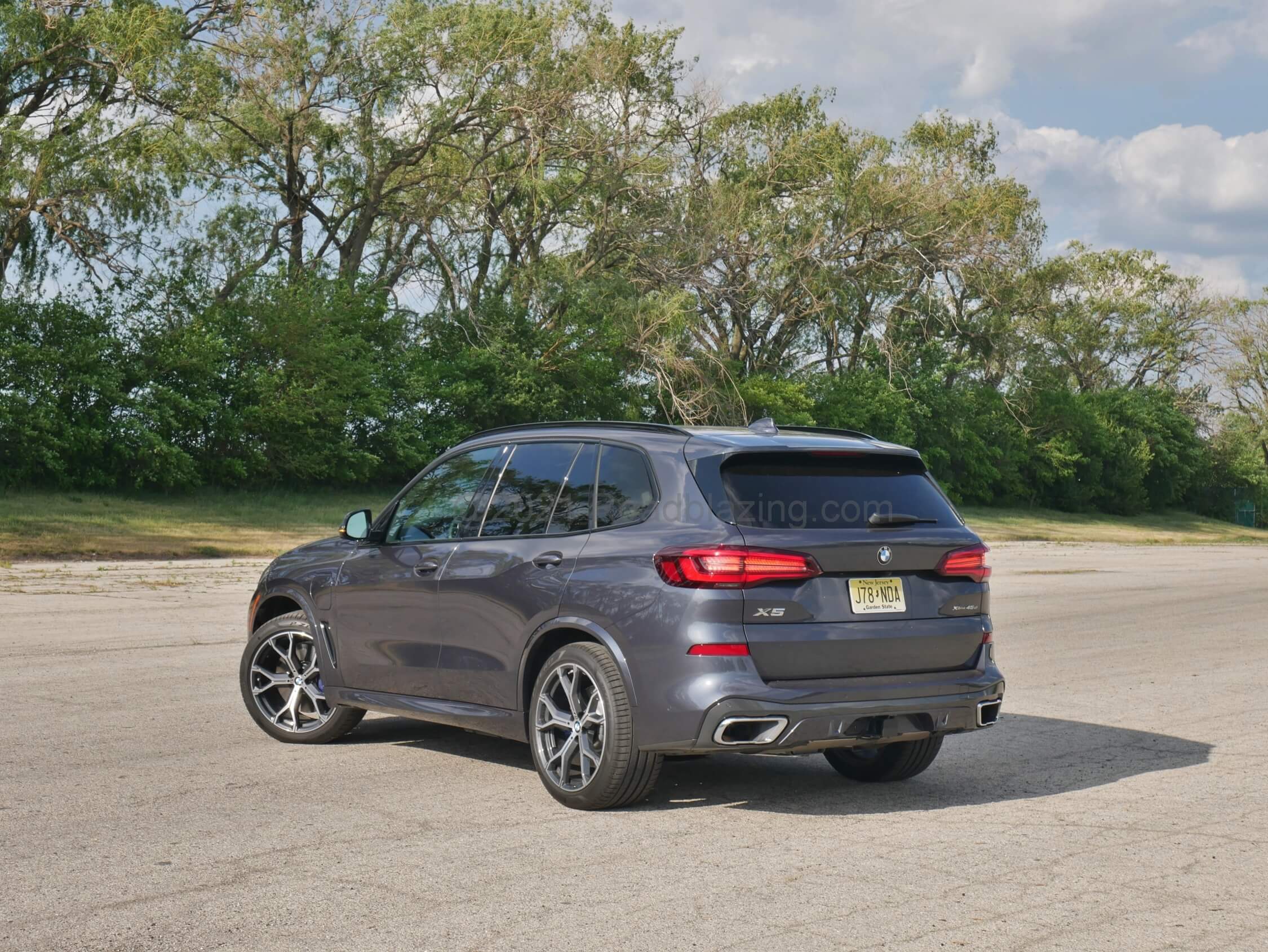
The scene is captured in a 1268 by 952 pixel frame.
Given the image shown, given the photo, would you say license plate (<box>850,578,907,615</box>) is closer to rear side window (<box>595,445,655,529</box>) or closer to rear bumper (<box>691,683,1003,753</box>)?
rear bumper (<box>691,683,1003,753</box>)

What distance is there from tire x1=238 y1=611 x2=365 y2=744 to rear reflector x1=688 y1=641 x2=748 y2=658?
2769 mm

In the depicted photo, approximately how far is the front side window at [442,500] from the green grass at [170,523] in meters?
17.9

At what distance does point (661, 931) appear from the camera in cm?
480

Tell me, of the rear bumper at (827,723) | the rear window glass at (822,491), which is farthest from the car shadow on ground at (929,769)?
the rear window glass at (822,491)

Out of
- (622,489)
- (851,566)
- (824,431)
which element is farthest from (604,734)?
(824,431)

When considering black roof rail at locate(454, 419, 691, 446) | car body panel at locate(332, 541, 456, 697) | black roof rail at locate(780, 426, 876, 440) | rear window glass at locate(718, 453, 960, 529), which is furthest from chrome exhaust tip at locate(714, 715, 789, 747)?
car body panel at locate(332, 541, 456, 697)

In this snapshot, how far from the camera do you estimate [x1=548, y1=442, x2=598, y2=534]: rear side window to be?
22.9ft

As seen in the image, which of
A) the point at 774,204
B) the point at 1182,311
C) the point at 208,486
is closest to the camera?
the point at 208,486

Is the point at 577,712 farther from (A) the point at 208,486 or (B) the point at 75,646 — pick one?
(A) the point at 208,486

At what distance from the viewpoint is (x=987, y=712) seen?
6930 mm

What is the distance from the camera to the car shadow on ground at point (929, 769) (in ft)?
23.2

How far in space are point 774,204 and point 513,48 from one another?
50.0 ft

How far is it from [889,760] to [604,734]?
5.82 ft

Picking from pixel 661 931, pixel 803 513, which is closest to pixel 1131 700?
pixel 803 513
